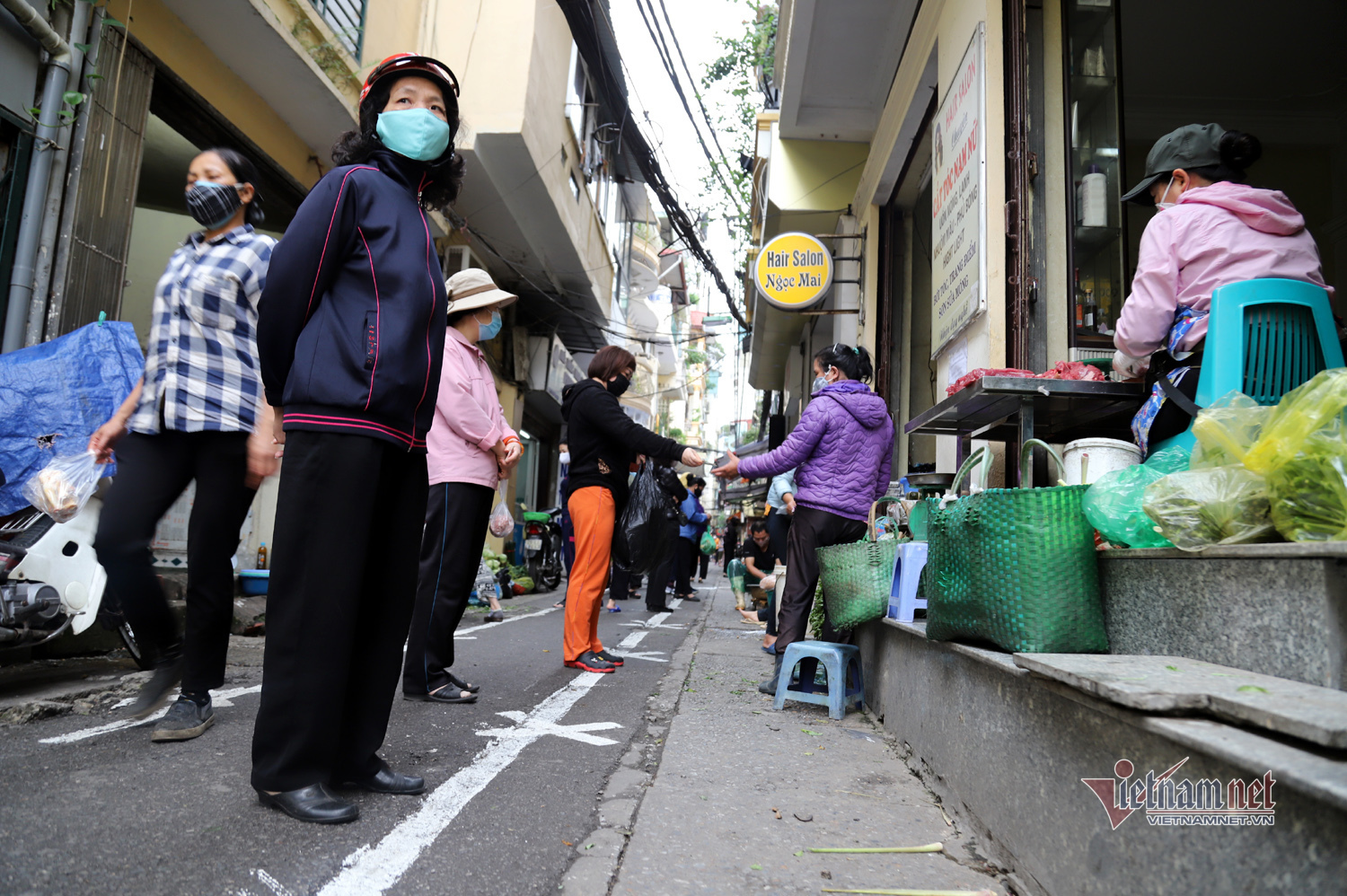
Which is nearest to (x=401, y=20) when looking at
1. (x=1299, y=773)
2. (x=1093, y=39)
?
(x=1093, y=39)

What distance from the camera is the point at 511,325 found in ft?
53.4

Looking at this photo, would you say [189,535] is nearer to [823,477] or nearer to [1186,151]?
[823,477]

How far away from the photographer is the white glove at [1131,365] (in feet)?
9.91

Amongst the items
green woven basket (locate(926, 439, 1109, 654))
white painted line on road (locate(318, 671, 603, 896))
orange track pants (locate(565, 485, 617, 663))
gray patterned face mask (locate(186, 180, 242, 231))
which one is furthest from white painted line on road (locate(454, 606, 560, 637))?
green woven basket (locate(926, 439, 1109, 654))

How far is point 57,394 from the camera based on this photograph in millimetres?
4164

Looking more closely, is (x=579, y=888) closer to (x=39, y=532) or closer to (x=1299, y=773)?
(x=1299, y=773)

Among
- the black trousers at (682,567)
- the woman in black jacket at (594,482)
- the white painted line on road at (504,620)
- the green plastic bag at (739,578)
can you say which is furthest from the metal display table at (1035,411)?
the black trousers at (682,567)

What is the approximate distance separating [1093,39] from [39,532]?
6010 millimetres

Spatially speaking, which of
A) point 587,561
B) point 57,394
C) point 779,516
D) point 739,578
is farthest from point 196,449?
point 739,578

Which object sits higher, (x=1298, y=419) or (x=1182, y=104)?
(x=1182, y=104)

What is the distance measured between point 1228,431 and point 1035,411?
1553mm

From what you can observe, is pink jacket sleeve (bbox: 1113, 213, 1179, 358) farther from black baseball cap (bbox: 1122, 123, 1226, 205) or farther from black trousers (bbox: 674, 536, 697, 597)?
black trousers (bbox: 674, 536, 697, 597)

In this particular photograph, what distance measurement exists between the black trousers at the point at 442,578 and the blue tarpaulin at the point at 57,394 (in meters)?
1.64

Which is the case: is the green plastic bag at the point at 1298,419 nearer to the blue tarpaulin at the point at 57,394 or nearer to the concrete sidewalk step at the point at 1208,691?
the concrete sidewalk step at the point at 1208,691
